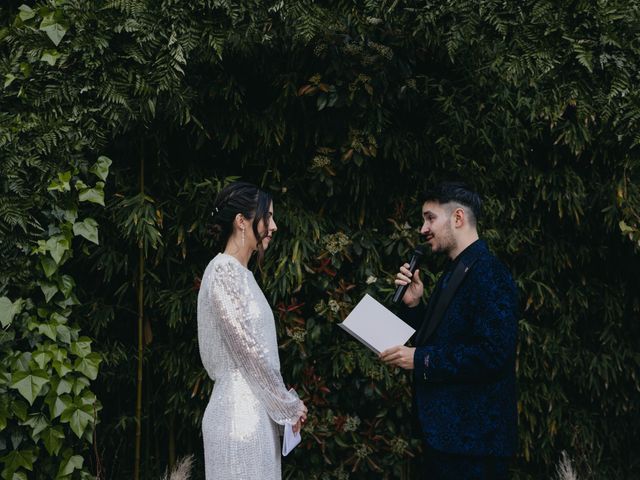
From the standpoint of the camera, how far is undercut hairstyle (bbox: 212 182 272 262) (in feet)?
7.50

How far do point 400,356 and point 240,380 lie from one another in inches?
21.5

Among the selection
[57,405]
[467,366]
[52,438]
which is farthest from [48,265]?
[467,366]

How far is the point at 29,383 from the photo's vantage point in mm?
3033

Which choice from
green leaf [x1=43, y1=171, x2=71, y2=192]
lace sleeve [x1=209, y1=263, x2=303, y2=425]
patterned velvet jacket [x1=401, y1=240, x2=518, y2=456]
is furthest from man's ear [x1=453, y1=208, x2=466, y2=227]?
green leaf [x1=43, y1=171, x2=71, y2=192]

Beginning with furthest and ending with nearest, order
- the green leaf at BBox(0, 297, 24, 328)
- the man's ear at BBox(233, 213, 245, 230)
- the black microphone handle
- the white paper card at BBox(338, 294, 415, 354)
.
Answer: the green leaf at BBox(0, 297, 24, 328) → the black microphone handle → the white paper card at BBox(338, 294, 415, 354) → the man's ear at BBox(233, 213, 245, 230)

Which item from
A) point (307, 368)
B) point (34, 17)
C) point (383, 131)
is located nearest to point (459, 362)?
point (307, 368)

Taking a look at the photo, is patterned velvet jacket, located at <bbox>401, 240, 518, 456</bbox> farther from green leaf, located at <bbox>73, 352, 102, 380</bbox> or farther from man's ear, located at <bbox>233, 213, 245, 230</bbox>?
green leaf, located at <bbox>73, 352, 102, 380</bbox>

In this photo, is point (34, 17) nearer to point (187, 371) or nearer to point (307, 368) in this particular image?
point (187, 371)

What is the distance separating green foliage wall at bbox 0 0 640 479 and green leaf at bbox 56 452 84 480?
18mm

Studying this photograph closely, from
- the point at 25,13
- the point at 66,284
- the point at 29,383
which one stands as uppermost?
the point at 25,13

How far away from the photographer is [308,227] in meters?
3.40

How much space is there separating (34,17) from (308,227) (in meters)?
1.56

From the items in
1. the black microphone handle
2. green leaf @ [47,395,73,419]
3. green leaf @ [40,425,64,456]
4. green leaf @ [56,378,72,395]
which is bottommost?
green leaf @ [40,425,64,456]

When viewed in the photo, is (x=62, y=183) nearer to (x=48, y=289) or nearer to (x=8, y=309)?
(x=48, y=289)
